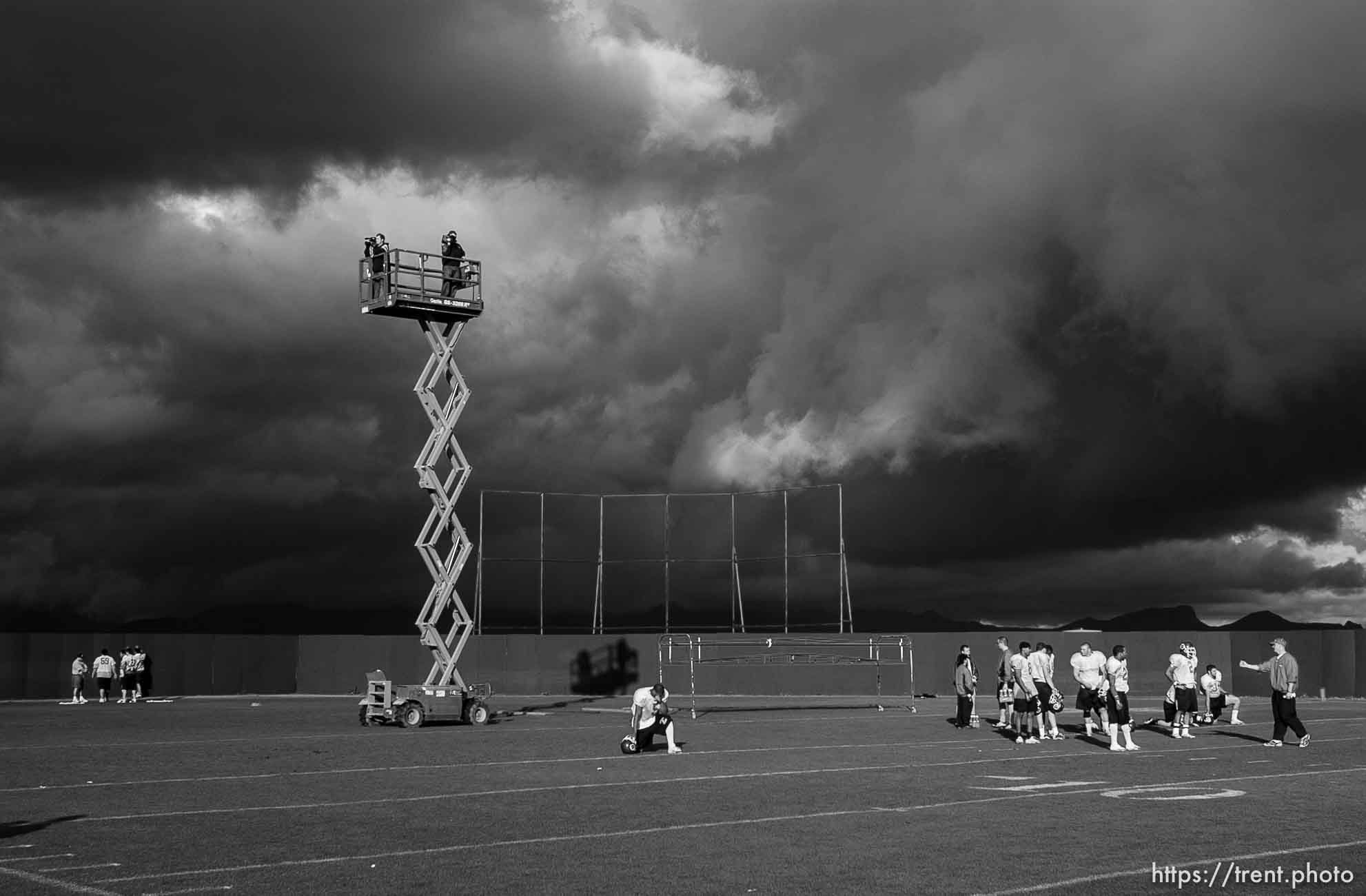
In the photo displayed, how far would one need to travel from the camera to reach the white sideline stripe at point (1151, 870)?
10.9m

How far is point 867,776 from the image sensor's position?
19.5m

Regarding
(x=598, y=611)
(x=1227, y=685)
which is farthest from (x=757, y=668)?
(x=1227, y=685)

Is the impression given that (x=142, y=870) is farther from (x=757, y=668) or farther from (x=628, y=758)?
(x=757, y=668)

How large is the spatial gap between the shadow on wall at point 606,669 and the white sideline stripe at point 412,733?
38.7 ft

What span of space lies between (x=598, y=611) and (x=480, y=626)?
4266 millimetres

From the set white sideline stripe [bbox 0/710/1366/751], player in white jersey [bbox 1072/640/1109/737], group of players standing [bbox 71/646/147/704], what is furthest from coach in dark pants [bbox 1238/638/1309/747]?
group of players standing [bbox 71/646/147/704]

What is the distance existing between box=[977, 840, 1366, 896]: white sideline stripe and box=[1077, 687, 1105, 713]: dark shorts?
1173cm

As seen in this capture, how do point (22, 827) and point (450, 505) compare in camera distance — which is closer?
point (22, 827)

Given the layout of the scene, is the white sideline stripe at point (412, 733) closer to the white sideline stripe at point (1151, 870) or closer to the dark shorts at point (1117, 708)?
the dark shorts at point (1117, 708)

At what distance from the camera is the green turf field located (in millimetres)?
11594

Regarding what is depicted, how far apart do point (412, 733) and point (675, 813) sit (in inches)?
591

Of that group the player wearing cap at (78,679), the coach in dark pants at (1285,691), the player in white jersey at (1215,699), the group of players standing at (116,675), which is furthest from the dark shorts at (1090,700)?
the player wearing cap at (78,679)

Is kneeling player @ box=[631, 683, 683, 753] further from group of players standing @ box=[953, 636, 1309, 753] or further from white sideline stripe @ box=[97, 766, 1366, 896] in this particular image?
white sideline stripe @ box=[97, 766, 1366, 896]

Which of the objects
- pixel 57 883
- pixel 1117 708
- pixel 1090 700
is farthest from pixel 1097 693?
pixel 57 883
